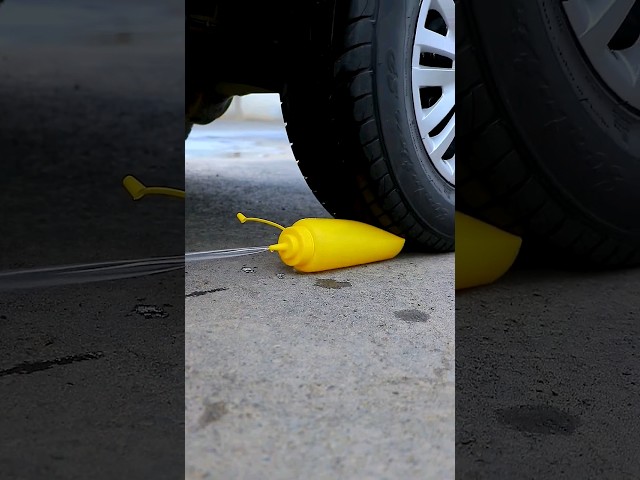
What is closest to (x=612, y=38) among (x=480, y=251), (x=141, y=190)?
(x=480, y=251)

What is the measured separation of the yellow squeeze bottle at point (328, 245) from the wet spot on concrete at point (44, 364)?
1.23ft

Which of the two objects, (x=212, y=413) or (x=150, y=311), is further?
(x=150, y=311)

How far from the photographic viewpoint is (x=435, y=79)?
1.15 m

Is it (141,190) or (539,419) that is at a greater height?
(539,419)

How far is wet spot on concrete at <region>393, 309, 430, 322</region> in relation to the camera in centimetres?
82

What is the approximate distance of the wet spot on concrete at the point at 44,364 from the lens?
66cm

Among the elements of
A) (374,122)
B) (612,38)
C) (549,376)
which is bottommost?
(549,376)

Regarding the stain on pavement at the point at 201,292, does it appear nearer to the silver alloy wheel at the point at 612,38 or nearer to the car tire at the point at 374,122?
the car tire at the point at 374,122

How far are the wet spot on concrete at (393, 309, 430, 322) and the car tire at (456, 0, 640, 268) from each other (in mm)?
152

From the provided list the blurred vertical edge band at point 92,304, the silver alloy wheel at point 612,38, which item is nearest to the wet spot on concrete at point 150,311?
the blurred vertical edge band at point 92,304

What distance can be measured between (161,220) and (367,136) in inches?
19.8

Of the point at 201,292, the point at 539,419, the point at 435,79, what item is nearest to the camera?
the point at 539,419

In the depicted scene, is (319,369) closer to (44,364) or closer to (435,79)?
(44,364)

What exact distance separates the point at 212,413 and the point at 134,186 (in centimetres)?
97
